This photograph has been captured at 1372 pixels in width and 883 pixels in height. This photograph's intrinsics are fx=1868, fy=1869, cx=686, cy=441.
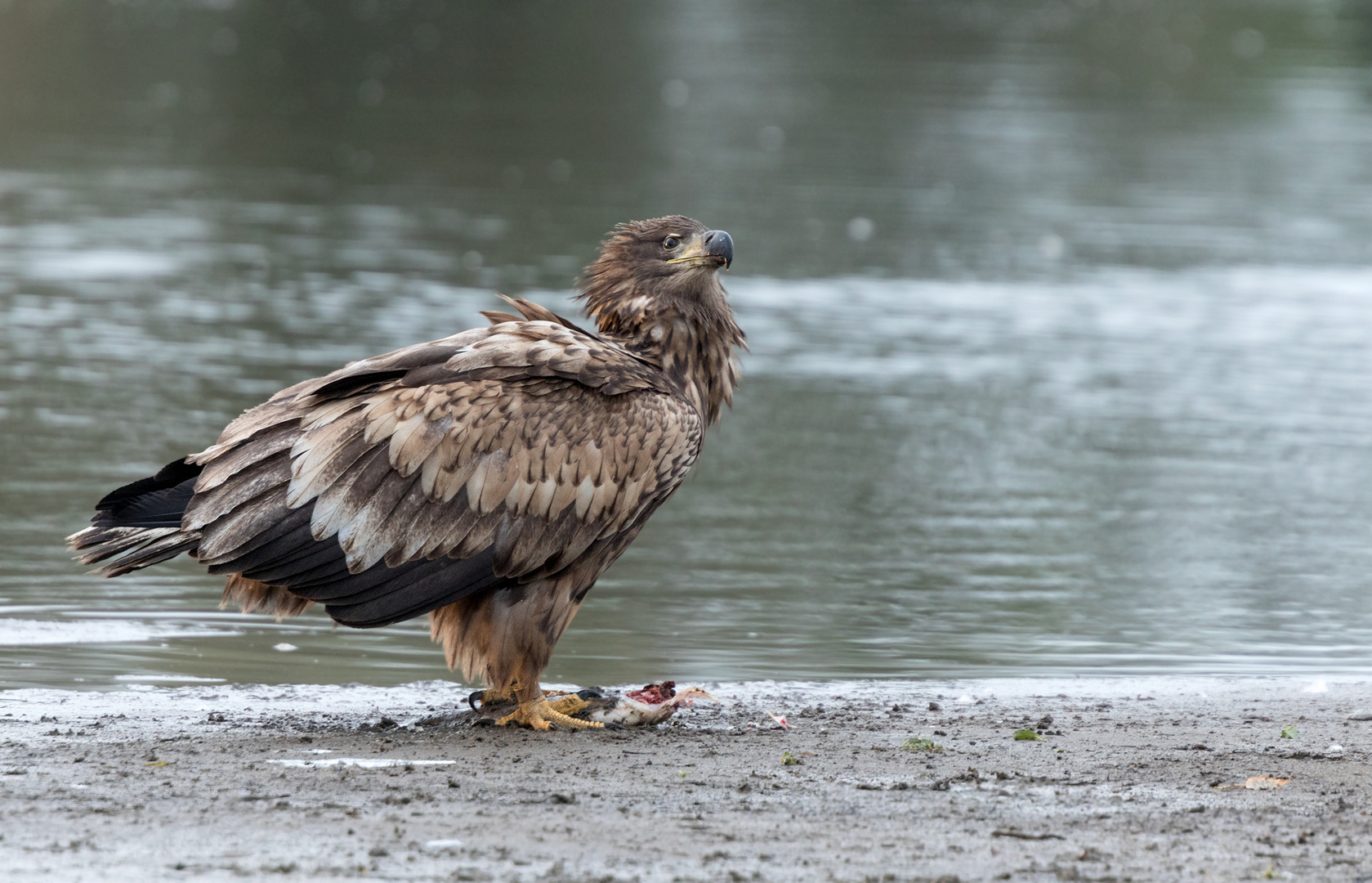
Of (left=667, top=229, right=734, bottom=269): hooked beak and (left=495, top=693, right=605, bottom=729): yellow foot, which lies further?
(left=667, top=229, right=734, bottom=269): hooked beak

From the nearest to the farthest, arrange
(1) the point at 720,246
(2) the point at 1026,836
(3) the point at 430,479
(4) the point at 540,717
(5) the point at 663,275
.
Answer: (2) the point at 1026,836 < (3) the point at 430,479 < (4) the point at 540,717 < (1) the point at 720,246 < (5) the point at 663,275

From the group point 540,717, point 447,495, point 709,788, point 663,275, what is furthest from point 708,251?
point 709,788

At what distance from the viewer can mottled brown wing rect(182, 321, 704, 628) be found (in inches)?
249

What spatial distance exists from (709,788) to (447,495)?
1419 millimetres

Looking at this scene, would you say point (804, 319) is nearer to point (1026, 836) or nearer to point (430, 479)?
point (430, 479)

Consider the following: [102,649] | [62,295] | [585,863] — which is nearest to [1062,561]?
[102,649]

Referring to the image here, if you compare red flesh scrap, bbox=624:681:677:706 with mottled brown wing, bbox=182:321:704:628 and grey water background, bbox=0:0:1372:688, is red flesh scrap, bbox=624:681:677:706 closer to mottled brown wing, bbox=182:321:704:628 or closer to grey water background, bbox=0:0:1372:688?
mottled brown wing, bbox=182:321:704:628

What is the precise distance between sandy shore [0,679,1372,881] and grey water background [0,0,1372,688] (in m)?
0.67

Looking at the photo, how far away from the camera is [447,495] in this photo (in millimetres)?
6367

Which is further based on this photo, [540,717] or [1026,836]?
[540,717]

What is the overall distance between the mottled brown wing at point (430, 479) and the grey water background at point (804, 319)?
1.27 meters

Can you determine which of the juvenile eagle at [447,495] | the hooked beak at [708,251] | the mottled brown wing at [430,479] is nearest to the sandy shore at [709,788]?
the juvenile eagle at [447,495]

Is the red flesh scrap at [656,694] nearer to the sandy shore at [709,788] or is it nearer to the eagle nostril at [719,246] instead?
the sandy shore at [709,788]

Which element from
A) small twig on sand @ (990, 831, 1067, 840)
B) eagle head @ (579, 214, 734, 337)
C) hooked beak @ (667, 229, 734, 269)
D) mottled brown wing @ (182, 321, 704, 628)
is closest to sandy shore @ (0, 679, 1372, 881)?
small twig on sand @ (990, 831, 1067, 840)
